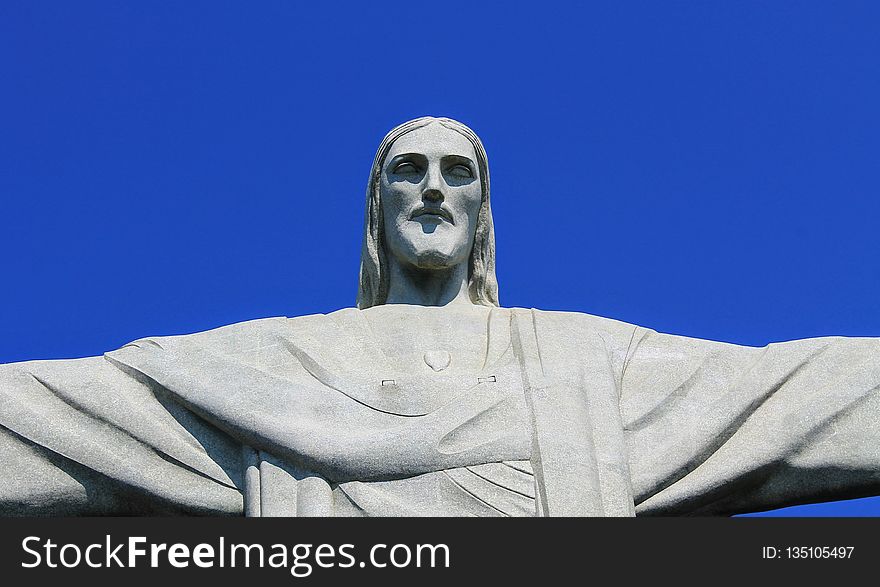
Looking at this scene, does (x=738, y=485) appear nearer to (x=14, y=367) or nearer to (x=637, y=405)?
(x=637, y=405)

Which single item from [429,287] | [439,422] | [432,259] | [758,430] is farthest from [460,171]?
[758,430]

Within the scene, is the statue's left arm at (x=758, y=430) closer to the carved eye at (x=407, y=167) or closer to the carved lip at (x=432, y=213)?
the carved lip at (x=432, y=213)

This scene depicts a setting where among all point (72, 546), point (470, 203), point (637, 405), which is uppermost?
point (470, 203)

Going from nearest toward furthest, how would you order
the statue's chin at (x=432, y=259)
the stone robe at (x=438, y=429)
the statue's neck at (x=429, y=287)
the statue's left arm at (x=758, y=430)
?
the stone robe at (x=438, y=429), the statue's left arm at (x=758, y=430), the statue's chin at (x=432, y=259), the statue's neck at (x=429, y=287)

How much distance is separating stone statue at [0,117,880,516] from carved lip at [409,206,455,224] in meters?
0.93

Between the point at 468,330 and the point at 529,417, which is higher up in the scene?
the point at 468,330

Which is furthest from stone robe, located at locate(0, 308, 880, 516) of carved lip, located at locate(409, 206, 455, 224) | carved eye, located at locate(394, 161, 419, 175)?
carved eye, located at locate(394, 161, 419, 175)

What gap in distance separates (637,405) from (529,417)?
100cm

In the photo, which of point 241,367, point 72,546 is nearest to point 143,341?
point 241,367

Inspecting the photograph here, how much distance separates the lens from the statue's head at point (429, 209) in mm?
17359

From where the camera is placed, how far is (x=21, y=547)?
14812 millimetres

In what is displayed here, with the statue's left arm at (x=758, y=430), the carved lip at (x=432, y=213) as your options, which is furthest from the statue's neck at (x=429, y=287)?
the statue's left arm at (x=758, y=430)

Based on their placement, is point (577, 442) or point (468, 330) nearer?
point (577, 442)

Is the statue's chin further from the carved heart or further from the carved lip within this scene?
the carved heart
